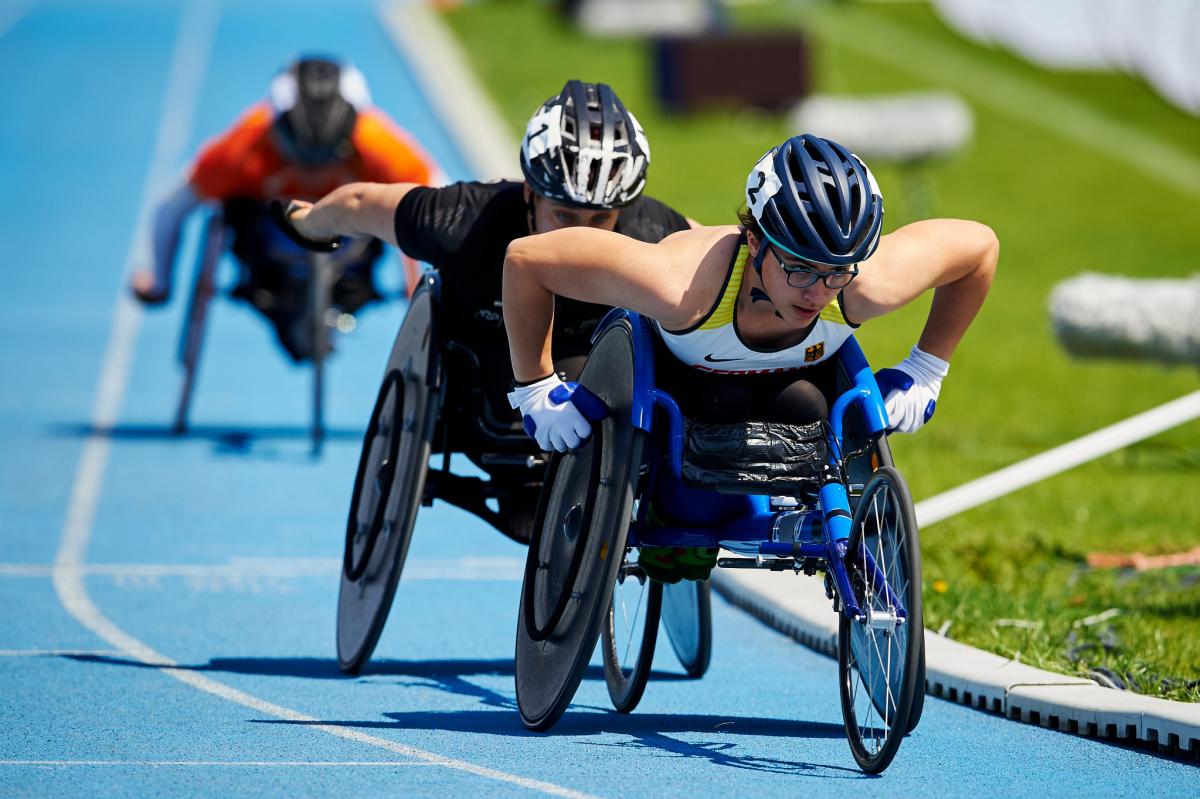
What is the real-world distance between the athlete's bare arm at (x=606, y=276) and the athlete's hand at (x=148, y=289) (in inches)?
243

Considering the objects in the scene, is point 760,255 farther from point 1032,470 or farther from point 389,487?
point 1032,470

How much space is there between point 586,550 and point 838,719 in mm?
1081

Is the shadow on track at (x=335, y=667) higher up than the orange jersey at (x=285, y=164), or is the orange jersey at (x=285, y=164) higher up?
the orange jersey at (x=285, y=164)

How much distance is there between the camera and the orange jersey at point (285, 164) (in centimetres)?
1191

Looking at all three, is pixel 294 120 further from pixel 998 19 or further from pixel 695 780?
pixel 998 19

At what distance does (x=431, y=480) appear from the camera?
7.38 metres

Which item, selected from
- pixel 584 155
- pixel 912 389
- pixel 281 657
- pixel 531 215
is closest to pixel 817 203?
pixel 912 389

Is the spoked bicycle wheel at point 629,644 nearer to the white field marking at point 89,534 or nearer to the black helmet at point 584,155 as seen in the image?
the white field marking at point 89,534

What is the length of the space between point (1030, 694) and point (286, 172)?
6.58 meters

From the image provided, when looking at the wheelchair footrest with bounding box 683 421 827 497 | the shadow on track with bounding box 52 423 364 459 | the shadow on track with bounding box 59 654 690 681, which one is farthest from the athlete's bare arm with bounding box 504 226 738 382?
the shadow on track with bounding box 52 423 364 459

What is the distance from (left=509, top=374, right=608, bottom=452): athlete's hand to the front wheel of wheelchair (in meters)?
0.83

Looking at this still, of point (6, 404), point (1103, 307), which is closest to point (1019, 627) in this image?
point (1103, 307)

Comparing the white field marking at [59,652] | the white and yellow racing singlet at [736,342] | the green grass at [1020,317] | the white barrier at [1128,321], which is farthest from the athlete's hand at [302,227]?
the white barrier at [1128,321]

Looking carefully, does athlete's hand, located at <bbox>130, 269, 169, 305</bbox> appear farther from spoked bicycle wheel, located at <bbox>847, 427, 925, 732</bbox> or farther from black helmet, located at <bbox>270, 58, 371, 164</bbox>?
spoked bicycle wheel, located at <bbox>847, 427, 925, 732</bbox>
